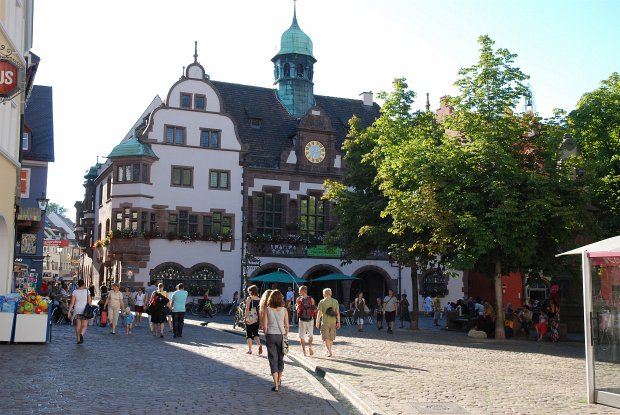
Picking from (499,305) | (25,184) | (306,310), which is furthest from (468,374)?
(25,184)

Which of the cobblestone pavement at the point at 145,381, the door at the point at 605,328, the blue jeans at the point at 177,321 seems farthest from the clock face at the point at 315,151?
the door at the point at 605,328

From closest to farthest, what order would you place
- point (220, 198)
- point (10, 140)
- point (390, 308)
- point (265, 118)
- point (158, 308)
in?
point (158, 308)
point (10, 140)
point (390, 308)
point (220, 198)
point (265, 118)

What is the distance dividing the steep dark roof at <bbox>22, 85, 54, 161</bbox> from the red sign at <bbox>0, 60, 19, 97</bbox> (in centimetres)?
2790

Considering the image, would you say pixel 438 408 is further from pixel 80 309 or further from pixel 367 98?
pixel 367 98

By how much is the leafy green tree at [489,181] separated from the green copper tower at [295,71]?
87.8ft

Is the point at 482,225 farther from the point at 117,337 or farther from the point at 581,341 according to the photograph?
the point at 117,337

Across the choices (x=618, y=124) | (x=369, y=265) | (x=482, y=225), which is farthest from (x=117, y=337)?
(x=369, y=265)

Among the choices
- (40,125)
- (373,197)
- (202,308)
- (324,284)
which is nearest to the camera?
(373,197)

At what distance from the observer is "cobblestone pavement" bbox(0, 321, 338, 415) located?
10422 millimetres

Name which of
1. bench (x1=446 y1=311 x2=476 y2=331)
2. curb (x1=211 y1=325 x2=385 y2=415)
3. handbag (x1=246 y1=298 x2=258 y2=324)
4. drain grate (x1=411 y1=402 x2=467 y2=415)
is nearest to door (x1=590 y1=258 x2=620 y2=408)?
drain grate (x1=411 y1=402 x2=467 y2=415)

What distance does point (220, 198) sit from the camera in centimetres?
4556

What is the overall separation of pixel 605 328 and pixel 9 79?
13518 millimetres

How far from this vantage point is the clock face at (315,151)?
48781 millimetres

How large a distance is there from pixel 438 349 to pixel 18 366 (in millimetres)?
11732
